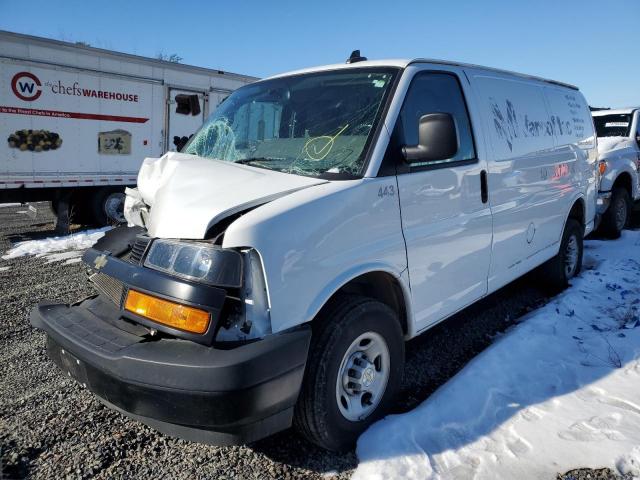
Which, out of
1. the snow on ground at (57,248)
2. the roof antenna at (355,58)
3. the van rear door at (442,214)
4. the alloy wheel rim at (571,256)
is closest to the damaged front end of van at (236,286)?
the van rear door at (442,214)

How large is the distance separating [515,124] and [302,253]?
2.68 metres

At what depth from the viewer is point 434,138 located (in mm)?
2639

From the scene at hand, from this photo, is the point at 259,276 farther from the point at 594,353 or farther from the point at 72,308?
the point at 594,353

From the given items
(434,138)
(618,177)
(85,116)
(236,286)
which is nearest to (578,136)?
(618,177)

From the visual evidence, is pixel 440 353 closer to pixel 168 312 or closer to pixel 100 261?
pixel 168 312

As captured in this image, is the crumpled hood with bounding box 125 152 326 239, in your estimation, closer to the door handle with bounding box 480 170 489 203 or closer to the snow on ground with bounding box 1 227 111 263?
the door handle with bounding box 480 170 489 203

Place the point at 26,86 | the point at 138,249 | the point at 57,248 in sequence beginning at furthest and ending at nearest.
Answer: the point at 26,86, the point at 57,248, the point at 138,249

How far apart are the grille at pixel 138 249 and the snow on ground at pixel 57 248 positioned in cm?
491

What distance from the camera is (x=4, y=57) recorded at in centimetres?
827

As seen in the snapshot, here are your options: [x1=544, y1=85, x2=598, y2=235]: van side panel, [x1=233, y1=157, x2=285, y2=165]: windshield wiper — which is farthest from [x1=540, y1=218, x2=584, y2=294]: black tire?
[x1=233, y1=157, x2=285, y2=165]: windshield wiper

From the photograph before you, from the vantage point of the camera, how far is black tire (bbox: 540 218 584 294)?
5.11 m

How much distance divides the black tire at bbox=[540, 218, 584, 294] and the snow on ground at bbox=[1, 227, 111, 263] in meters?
6.18

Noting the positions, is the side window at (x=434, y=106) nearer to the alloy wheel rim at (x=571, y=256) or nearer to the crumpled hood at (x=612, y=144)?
the alloy wheel rim at (x=571, y=256)

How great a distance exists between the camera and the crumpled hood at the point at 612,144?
301 inches
